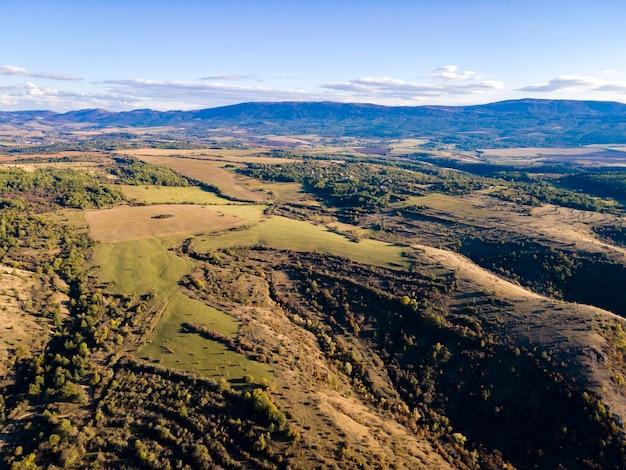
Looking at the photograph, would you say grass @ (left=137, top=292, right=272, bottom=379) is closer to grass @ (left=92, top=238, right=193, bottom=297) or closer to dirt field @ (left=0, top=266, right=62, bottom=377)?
grass @ (left=92, top=238, right=193, bottom=297)

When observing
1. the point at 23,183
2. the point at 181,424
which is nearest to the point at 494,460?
the point at 181,424

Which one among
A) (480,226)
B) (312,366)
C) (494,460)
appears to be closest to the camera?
(494,460)

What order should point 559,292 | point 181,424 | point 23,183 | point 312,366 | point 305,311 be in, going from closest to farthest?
point 181,424, point 312,366, point 305,311, point 559,292, point 23,183

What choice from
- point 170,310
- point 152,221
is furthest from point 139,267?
point 152,221

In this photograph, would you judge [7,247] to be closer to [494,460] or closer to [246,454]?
[246,454]

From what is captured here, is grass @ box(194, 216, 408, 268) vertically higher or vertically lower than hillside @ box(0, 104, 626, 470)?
higher

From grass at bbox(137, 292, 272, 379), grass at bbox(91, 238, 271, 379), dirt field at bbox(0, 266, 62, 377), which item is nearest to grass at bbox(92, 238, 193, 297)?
grass at bbox(91, 238, 271, 379)

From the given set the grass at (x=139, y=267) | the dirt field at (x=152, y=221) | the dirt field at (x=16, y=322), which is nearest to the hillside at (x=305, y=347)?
the dirt field at (x=16, y=322)
